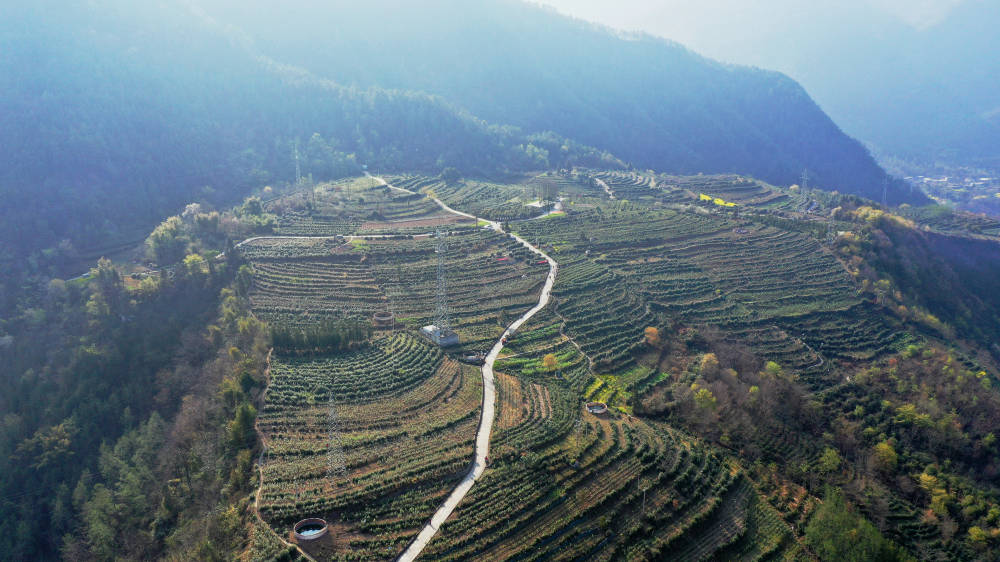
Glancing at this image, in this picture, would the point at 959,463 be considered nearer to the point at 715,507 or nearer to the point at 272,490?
the point at 715,507

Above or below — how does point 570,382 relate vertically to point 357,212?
below

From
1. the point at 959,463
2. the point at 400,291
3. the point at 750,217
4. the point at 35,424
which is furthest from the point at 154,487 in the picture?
the point at 750,217

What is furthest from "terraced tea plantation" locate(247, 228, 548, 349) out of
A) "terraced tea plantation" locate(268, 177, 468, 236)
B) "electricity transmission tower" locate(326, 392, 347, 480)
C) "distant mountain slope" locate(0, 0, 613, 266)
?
"distant mountain slope" locate(0, 0, 613, 266)

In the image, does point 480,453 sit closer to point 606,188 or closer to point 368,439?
point 368,439

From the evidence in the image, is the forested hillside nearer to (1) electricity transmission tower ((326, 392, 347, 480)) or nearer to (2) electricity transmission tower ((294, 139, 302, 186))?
(2) electricity transmission tower ((294, 139, 302, 186))

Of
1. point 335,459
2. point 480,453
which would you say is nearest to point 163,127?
point 335,459

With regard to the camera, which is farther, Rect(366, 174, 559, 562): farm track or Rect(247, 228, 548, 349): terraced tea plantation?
Rect(247, 228, 548, 349): terraced tea plantation

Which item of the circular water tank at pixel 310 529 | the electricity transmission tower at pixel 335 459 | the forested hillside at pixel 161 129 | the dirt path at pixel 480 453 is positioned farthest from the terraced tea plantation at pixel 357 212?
the circular water tank at pixel 310 529

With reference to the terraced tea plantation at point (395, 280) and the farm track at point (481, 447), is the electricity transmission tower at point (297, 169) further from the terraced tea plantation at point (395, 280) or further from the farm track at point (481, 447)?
the farm track at point (481, 447)

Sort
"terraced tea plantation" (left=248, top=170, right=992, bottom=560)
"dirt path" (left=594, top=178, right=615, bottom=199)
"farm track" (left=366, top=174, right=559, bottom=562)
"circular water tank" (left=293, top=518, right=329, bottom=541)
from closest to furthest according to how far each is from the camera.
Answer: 1. "circular water tank" (left=293, top=518, right=329, bottom=541)
2. "farm track" (left=366, top=174, right=559, bottom=562)
3. "terraced tea plantation" (left=248, top=170, right=992, bottom=560)
4. "dirt path" (left=594, top=178, right=615, bottom=199)
